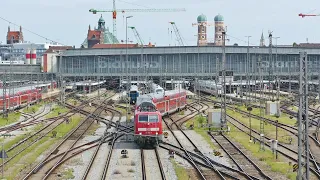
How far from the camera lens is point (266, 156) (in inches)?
1252

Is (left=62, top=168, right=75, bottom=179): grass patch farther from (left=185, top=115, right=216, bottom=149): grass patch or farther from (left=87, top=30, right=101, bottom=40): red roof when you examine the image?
(left=87, top=30, right=101, bottom=40): red roof

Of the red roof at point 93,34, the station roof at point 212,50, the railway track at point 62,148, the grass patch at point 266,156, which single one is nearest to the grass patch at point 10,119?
the railway track at point 62,148

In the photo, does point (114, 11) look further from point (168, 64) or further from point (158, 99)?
point (158, 99)

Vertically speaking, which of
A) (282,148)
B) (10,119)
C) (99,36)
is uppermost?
(99,36)

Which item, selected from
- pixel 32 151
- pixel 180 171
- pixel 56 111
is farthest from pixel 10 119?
pixel 180 171

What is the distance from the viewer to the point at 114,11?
18925cm

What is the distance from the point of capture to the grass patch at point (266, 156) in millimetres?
27312

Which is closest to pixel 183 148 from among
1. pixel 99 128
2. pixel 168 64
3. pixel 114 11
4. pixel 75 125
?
pixel 99 128

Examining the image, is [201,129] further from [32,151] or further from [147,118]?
[32,151]

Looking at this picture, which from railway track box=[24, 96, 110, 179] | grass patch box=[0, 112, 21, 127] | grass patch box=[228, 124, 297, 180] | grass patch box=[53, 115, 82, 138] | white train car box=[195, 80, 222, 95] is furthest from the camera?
white train car box=[195, 80, 222, 95]

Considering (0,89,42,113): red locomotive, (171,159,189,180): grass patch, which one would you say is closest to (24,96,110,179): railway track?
(171,159,189,180): grass patch

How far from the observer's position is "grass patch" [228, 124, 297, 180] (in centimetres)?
2731

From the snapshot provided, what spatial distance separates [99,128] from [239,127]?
490 inches

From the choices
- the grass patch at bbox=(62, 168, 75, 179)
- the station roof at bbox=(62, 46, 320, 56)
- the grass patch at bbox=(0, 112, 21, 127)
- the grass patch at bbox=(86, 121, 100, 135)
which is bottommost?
the grass patch at bbox=(62, 168, 75, 179)
